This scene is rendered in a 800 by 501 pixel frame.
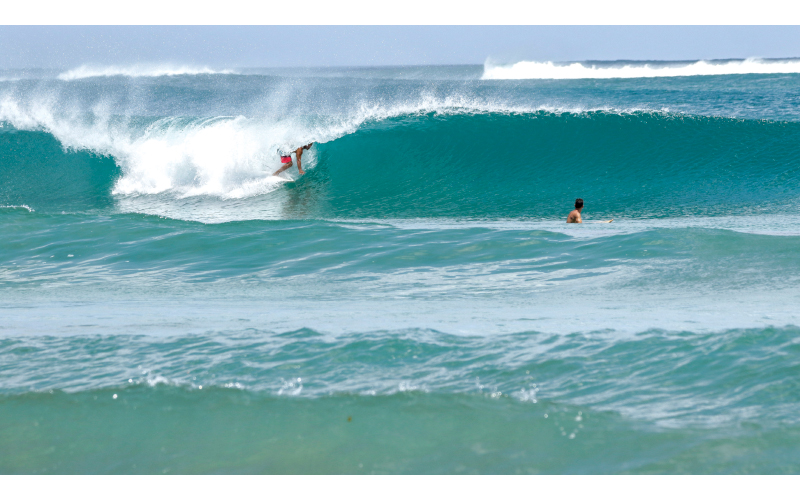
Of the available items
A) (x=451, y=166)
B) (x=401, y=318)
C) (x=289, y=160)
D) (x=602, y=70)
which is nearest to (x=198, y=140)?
(x=289, y=160)

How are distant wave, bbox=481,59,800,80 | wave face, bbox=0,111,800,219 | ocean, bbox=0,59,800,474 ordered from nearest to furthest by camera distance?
ocean, bbox=0,59,800,474 < wave face, bbox=0,111,800,219 < distant wave, bbox=481,59,800,80

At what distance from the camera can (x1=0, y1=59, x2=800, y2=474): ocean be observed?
3.25m

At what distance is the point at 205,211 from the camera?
12734mm

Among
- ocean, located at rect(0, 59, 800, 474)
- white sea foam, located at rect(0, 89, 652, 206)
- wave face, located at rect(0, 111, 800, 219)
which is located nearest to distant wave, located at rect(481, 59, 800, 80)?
wave face, located at rect(0, 111, 800, 219)

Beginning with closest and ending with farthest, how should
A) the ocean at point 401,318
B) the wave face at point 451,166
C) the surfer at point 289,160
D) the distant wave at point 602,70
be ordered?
the ocean at point 401,318
the wave face at point 451,166
the surfer at point 289,160
the distant wave at point 602,70

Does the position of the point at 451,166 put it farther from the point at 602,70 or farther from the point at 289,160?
the point at 602,70

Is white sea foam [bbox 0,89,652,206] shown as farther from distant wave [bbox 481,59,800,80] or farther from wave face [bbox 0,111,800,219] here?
distant wave [bbox 481,59,800,80]

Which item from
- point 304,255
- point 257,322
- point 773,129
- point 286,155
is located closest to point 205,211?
point 286,155

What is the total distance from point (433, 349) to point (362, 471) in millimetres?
1384

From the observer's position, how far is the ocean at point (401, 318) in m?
3.25

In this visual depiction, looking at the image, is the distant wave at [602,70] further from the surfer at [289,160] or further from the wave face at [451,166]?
the surfer at [289,160]

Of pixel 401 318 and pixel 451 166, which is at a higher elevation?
pixel 451 166

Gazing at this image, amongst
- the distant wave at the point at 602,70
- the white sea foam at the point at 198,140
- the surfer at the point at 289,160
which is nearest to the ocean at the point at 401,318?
the white sea foam at the point at 198,140

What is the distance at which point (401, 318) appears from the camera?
17.2 feet
